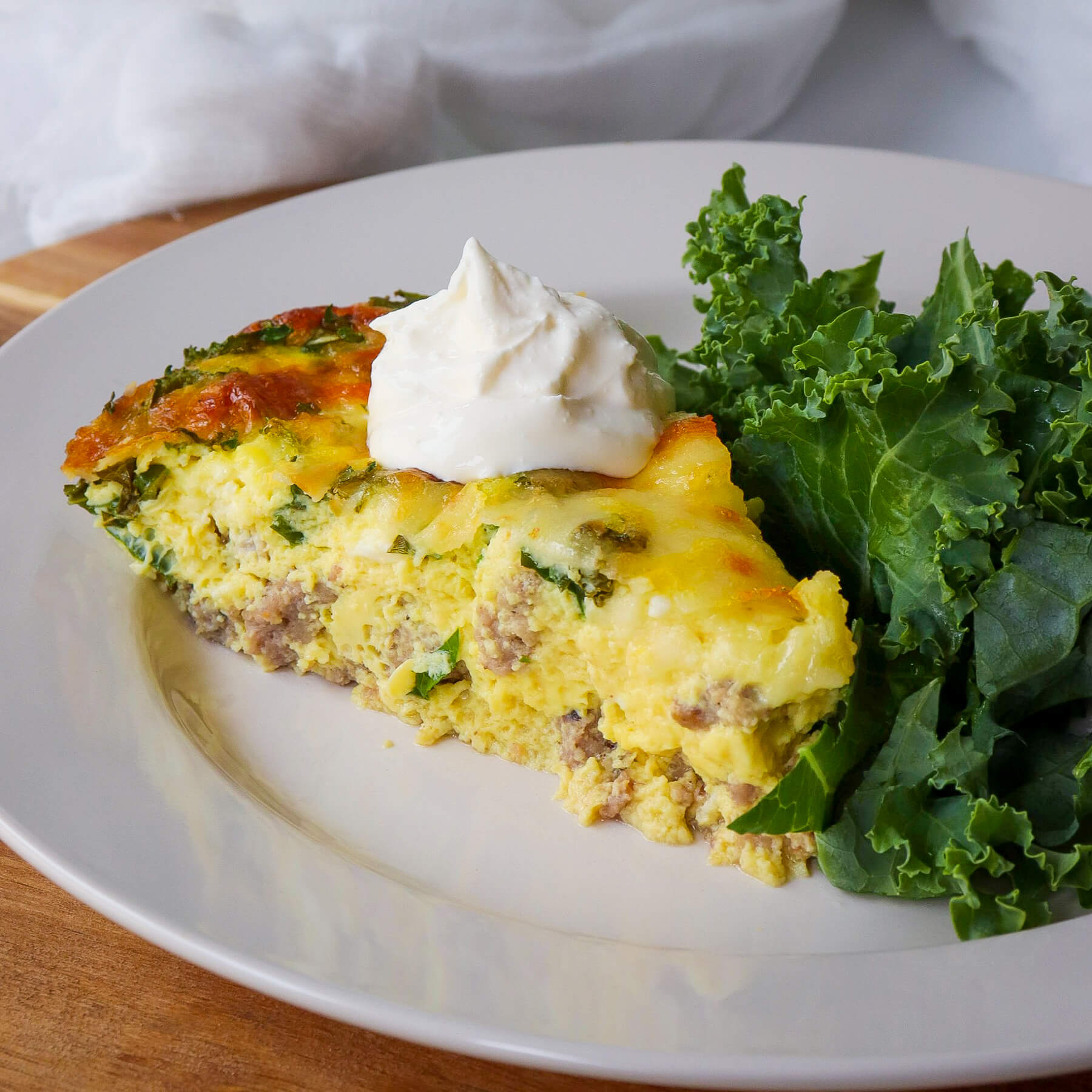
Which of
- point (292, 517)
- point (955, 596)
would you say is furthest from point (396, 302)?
point (955, 596)

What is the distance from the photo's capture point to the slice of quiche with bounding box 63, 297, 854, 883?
8.40 feet

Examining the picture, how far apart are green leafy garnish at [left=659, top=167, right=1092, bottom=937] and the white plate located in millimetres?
179

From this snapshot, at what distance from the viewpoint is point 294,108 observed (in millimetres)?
5289

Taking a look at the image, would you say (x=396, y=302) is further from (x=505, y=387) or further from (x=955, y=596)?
(x=955, y=596)

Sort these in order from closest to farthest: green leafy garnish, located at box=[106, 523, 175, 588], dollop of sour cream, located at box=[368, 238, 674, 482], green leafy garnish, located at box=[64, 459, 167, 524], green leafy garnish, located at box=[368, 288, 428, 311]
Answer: dollop of sour cream, located at box=[368, 238, 674, 482] → green leafy garnish, located at box=[64, 459, 167, 524] → green leafy garnish, located at box=[106, 523, 175, 588] → green leafy garnish, located at box=[368, 288, 428, 311]

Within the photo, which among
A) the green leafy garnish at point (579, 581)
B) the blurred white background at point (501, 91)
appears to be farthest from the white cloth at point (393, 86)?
the green leafy garnish at point (579, 581)

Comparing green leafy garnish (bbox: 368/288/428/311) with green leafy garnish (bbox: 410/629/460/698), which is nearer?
green leafy garnish (bbox: 410/629/460/698)

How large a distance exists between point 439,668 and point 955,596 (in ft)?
3.88

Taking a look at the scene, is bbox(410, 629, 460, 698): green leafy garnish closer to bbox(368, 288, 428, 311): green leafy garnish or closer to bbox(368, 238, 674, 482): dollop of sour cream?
bbox(368, 238, 674, 482): dollop of sour cream

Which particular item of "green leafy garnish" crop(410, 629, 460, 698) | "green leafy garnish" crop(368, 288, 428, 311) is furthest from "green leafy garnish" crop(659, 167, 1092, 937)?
"green leafy garnish" crop(368, 288, 428, 311)

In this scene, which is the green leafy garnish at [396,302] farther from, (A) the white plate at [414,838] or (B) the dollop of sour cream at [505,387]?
(A) the white plate at [414,838]

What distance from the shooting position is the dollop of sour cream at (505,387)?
2.89 meters

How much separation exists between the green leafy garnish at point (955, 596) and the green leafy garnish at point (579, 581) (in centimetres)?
52

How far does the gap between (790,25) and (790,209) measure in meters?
3.03
